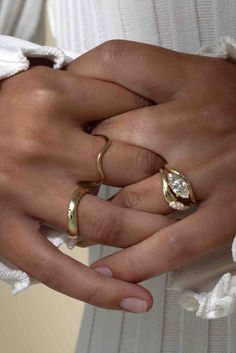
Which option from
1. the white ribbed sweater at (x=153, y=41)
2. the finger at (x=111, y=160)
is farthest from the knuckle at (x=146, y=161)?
the white ribbed sweater at (x=153, y=41)

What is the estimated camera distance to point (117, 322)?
2.00ft

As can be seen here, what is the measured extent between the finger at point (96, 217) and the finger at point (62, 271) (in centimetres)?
2

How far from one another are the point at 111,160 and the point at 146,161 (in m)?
0.02

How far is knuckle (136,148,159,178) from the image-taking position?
38cm

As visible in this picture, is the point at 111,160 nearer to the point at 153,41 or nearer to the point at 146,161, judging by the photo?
the point at 146,161

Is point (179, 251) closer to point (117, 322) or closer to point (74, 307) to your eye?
point (117, 322)

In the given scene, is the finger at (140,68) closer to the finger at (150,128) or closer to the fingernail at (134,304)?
the finger at (150,128)

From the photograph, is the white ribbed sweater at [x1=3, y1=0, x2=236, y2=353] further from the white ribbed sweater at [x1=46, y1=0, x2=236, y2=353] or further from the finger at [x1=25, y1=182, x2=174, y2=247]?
the finger at [x1=25, y1=182, x2=174, y2=247]

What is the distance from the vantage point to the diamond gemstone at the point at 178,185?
0.38 metres

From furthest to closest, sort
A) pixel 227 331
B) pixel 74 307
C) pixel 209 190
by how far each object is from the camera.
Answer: pixel 74 307 → pixel 227 331 → pixel 209 190

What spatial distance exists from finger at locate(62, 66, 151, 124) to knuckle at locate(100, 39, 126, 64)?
2 cm

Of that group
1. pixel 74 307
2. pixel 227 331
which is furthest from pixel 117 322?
pixel 74 307

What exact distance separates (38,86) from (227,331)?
299mm

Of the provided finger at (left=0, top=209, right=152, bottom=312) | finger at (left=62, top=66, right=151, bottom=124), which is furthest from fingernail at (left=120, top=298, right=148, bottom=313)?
finger at (left=62, top=66, right=151, bottom=124)
